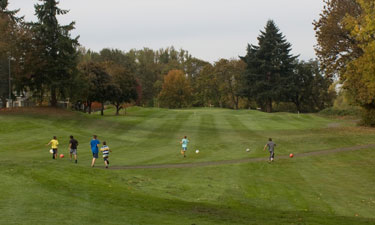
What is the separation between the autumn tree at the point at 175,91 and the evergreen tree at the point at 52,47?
55.3 meters

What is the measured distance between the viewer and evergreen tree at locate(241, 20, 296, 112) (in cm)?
9794

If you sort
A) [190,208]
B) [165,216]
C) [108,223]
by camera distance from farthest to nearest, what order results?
[190,208] → [165,216] → [108,223]

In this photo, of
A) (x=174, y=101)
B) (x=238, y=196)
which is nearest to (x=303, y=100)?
(x=174, y=101)

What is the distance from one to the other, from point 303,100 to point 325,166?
7953cm

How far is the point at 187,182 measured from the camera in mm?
23438

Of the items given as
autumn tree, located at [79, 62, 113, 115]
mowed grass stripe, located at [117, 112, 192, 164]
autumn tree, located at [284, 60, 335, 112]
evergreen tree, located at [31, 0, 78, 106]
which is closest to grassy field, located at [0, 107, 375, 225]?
mowed grass stripe, located at [117, 112, 192, 164]

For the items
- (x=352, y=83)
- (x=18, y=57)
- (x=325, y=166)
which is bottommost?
(x=325, y=166)

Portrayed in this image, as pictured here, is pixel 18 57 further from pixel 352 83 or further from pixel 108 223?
pixel 108 223

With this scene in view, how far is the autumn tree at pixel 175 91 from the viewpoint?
4606 inches

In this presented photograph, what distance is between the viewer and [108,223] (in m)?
12.4

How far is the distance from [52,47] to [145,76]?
7649cm

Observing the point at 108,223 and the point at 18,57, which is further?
the point at 18,57

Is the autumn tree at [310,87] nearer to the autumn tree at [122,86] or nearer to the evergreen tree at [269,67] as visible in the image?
the evergreen tree at [269,67]

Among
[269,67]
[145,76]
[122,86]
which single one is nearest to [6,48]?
[122,86]
